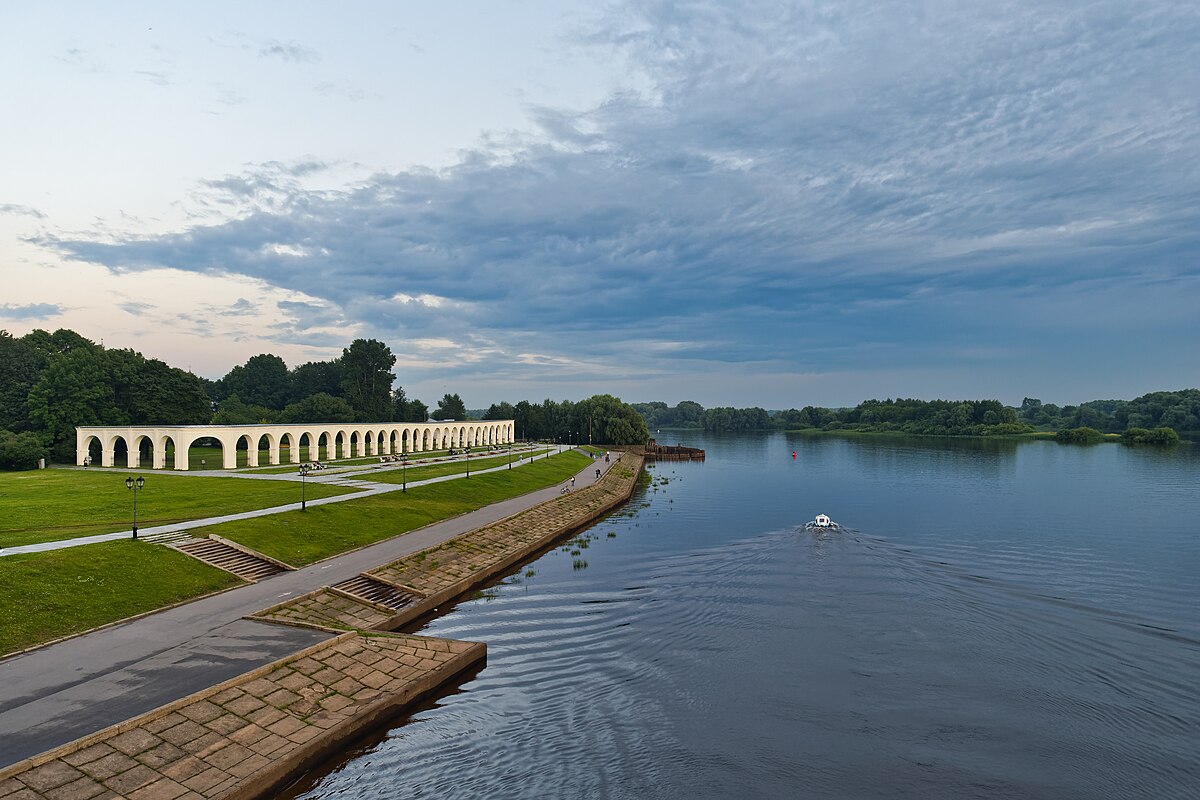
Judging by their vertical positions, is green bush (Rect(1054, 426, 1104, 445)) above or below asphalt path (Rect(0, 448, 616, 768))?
above

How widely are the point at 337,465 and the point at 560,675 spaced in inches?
2287

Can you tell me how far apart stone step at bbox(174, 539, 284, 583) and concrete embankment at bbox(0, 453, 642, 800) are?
4241 millimetres

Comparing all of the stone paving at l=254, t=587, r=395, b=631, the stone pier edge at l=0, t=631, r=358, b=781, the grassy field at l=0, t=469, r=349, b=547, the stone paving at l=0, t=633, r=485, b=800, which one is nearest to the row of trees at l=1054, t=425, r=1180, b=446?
the grassy field at l=0, t=469, r=349, b=547

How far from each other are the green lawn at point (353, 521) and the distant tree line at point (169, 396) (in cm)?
4056

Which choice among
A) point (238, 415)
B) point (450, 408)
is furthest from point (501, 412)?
point (238, 415)

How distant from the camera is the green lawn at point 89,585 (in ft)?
66.4

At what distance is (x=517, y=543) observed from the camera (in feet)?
133

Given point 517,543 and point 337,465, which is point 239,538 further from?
point 337,465

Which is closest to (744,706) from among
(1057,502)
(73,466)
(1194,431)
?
(1057,502)

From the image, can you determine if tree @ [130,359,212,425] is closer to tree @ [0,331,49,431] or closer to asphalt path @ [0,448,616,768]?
tree @ [0,331,49,431]

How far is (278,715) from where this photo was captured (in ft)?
53.5

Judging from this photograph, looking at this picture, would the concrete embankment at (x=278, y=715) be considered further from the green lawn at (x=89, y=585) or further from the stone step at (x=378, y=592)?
the green lawn at (x=89, y=585)

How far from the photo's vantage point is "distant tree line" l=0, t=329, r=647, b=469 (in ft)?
222

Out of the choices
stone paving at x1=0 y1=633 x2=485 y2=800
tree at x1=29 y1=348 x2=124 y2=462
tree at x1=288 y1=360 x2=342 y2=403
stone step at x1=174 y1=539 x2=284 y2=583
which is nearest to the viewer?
stone paving at x1=0 y1=633 x2=485 y2=800
